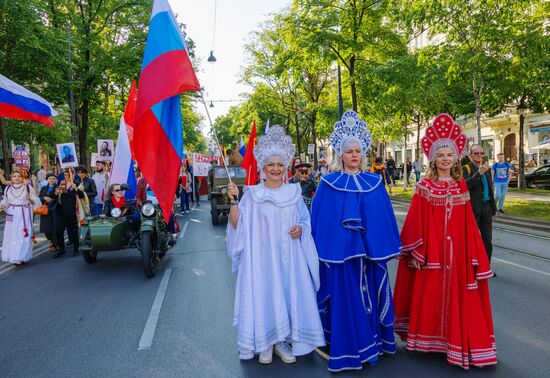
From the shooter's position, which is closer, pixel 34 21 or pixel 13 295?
pixel 13 295

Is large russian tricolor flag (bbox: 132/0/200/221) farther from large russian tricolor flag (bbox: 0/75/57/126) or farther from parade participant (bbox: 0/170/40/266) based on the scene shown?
parade participant (bbox: 0/170/40/266)

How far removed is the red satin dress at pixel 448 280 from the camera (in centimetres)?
363

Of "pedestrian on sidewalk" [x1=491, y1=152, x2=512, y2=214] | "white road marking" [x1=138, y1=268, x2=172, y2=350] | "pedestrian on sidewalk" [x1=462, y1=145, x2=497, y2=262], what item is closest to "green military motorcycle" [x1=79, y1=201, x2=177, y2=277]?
"white road marking" [x1=138, y1=268, x2=172, y2=350]

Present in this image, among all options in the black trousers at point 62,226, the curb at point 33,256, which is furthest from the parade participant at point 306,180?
the curb at point 33,256

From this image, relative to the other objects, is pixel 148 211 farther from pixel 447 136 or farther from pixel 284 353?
pixel 447 136

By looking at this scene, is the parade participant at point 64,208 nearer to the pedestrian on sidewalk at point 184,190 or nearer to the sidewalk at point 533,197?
the pedestrian on sidewalk at point 184,190

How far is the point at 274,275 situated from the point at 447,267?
1.48 m

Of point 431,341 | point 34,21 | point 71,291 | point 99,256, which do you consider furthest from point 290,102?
point 431,341

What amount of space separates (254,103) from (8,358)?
35.0 metres

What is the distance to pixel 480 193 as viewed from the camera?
6.47 m

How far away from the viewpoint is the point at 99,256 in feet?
30.5

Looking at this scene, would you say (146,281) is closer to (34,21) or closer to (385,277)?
(385,277)

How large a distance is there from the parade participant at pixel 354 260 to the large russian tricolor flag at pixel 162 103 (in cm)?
148

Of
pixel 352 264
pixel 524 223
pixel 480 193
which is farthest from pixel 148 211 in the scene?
pixel 524 223
